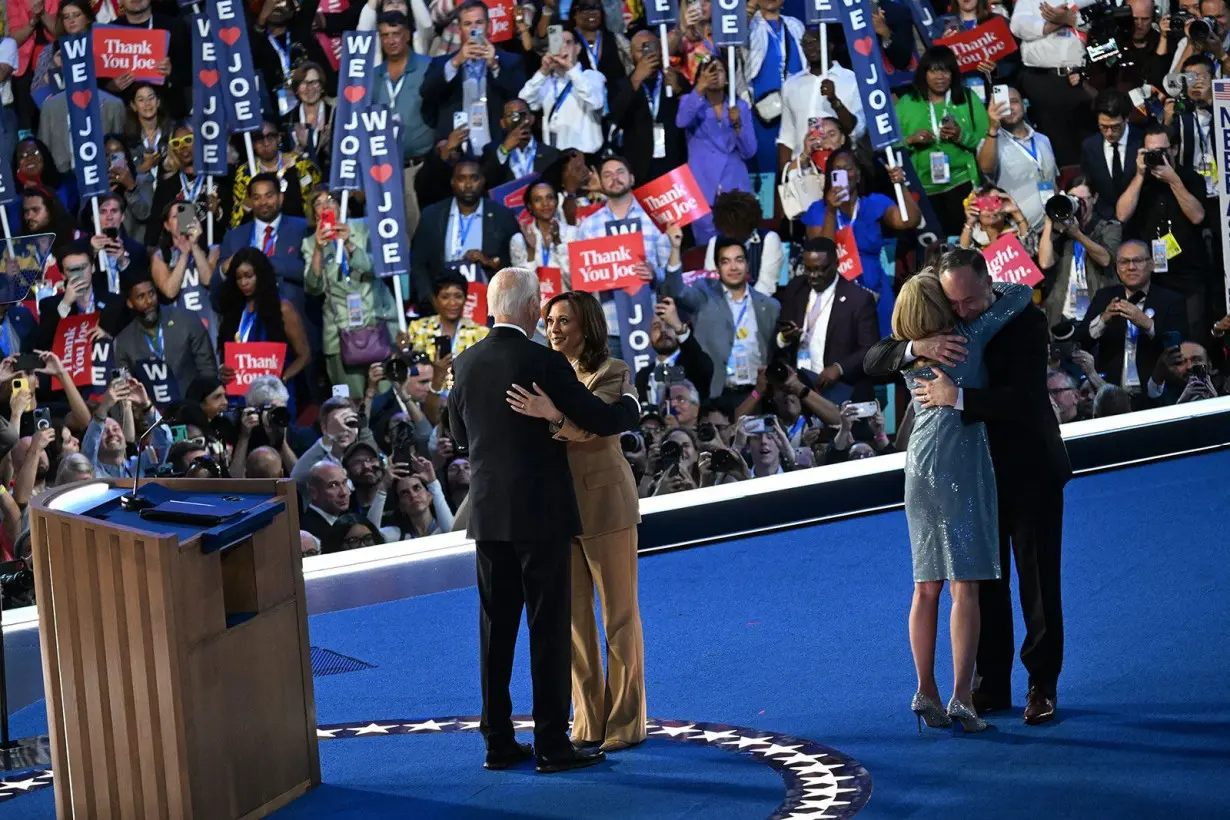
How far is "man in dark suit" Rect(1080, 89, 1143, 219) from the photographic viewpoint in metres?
9.74

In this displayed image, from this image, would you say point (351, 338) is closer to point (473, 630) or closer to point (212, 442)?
point (212, 442)

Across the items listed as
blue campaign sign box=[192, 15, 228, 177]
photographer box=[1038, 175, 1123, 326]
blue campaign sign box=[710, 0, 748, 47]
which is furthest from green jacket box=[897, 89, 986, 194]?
blue campaign sign box=[192, 15, 228, 177]

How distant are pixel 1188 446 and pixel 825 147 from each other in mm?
2545

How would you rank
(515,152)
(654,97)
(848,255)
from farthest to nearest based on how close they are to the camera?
1. (848,255)
2. (654,97)
3. (515,152)

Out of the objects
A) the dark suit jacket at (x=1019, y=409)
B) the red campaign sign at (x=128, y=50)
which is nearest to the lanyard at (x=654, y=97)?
the red campaign sign at (x=128, y=50)

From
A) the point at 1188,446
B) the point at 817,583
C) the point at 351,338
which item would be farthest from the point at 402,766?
the point at 1188,446

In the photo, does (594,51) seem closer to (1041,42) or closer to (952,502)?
(1041,42)

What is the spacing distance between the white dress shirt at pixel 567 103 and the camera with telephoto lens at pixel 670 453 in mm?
1687

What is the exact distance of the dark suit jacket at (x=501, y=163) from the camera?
28.2 feet

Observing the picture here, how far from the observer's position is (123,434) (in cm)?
749

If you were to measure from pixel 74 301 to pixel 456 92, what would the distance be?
7.28 feet

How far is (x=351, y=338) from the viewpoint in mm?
8219

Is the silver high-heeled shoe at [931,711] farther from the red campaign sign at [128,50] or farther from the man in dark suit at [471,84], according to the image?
the red campaign sign at [128,50]

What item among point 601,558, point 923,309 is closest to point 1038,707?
Result: point 923,309
